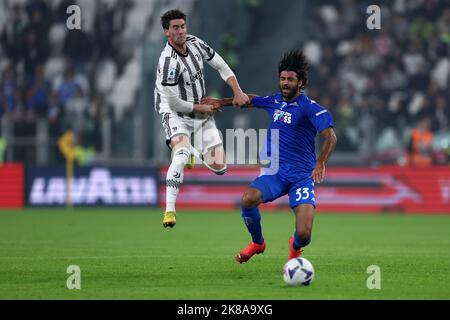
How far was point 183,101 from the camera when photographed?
11773 millimetres

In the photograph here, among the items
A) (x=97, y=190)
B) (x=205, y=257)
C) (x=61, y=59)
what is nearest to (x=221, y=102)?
(x=205, y=257)

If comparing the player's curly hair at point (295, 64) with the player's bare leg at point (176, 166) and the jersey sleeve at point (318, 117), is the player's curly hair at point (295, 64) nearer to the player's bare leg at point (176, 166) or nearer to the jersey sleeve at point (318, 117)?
the jersey sleeve at point (318, 117)

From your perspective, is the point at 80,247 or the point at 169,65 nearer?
the point at 169,65

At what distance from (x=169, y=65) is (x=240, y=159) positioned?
11.7 meters

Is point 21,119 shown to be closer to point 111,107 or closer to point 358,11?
point 111,107

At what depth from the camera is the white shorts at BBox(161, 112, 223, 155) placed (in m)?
12.1

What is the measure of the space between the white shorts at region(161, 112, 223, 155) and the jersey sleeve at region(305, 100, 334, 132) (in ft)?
6.67

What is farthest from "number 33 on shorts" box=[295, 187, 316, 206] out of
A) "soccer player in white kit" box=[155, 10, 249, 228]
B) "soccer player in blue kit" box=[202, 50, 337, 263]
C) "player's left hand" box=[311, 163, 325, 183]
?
"soccer player in white kit" box=[155, 10, 249, 228]

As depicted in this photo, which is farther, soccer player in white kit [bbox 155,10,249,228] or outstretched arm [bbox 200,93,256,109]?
soccer player in white kit [bbox 155,10,249,228]

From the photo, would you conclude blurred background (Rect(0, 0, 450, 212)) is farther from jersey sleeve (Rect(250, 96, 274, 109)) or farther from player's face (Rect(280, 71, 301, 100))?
player's face (Rect(280, 71, 301, 100))

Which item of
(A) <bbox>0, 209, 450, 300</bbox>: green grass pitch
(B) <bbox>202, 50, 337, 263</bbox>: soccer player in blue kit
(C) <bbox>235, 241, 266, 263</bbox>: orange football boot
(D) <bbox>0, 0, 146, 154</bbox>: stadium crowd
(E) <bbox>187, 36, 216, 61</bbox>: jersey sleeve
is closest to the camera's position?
(A) <bbox>0, 209, 450, 300</bbox>: green grass pitch

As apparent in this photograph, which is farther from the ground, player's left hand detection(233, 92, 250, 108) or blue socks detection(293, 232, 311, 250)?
player's left hand detection(233, 92, 250, 108)

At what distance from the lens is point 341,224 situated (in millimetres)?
19625

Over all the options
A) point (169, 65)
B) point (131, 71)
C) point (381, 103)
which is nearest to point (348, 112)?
point (381, 103)
